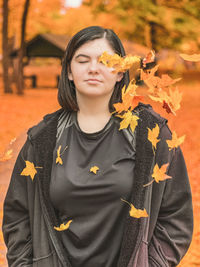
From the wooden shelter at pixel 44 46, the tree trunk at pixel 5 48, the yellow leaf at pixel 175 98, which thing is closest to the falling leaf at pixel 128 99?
the yellow leaf at pixel 175 98

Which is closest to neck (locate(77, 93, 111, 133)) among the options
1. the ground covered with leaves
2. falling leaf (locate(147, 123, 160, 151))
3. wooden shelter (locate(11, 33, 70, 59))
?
falling leaf (locate(147, 123, 160, 151))

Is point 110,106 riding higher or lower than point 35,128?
higher

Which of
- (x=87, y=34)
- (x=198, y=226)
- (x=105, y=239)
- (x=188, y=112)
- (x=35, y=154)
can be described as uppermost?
(x=87, y=34)

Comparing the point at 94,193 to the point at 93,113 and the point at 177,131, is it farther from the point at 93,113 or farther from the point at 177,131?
the point at 177,131

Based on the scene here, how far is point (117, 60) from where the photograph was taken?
1.93 meters

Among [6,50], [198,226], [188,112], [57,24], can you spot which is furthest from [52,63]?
[198,226]

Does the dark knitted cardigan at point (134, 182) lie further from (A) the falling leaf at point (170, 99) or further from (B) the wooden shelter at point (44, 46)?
(B) the wooden shelter at point (44, 46)

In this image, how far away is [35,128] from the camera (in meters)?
2.14

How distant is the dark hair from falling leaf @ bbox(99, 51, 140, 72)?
0.09m

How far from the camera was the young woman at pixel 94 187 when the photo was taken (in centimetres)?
195

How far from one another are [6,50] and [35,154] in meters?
23.7

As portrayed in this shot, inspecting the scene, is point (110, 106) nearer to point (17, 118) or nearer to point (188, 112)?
point (17, 118)

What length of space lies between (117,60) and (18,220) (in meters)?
0.91

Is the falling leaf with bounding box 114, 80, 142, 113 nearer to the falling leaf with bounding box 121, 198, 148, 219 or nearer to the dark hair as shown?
the dark hair
